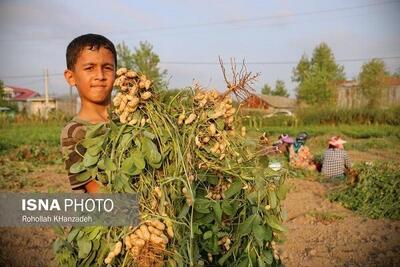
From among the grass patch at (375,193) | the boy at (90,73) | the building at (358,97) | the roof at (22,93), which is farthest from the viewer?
the roof at (22,93)

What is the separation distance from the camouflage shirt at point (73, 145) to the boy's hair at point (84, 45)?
23cm

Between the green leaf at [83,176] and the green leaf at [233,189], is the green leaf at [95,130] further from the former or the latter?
the green leaf at [233,189]

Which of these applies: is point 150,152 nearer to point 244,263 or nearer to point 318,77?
point 244,263

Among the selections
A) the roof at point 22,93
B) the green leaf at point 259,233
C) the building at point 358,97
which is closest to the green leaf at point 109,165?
the green leaf at point 259,233

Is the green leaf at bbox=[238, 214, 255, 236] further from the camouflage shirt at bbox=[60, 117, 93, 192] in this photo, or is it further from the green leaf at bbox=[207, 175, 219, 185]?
the camouflage shirt at bbox=[60, 117, 93, 192]

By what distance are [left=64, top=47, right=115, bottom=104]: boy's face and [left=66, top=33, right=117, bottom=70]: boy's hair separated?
0.05ft

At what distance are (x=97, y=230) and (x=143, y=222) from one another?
169mm

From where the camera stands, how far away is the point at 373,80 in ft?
86.5

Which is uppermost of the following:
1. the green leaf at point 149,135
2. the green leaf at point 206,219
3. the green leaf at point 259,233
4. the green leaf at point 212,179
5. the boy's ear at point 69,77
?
the boy's ear at point 69,77

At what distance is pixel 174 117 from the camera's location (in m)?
1.29

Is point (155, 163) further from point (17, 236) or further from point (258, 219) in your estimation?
point (17, 236)

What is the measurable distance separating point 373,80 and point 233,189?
27.4 meters

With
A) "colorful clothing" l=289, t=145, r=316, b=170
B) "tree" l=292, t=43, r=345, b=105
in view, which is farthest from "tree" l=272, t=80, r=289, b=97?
"colorful clothing" l=289, t=145, r=316, b=170

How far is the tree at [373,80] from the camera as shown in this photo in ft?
83.5
